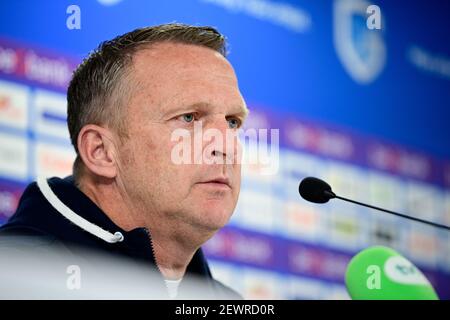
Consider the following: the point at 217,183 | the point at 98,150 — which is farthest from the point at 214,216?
the point at 98,150

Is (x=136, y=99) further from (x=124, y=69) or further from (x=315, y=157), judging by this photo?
(x=315, y=157)

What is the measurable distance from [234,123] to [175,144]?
0.63ft

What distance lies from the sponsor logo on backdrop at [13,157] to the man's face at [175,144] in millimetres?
390

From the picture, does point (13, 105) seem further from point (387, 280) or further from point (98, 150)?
point (387, 280)

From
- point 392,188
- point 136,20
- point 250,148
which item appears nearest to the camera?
point 136,20

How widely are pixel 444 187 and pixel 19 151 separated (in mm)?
1737

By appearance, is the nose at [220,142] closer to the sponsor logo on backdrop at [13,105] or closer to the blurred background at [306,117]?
the blurred background at [306,117]

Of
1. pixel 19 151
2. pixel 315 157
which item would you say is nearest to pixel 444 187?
pixel 315 157

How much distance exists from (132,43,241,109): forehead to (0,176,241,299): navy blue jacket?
30cm

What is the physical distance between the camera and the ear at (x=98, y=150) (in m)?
2.37

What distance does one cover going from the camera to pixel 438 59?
3.49 meters

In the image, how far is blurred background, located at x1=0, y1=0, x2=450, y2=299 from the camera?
2711 mm

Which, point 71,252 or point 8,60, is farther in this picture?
point 8,60

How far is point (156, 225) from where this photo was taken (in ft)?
7.79
